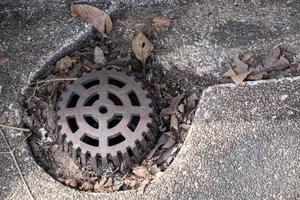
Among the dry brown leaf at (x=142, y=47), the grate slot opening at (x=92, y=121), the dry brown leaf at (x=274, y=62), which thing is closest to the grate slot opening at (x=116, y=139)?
the grate slot opening at (x=92, y=121)

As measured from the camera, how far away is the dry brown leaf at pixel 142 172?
2389 mm

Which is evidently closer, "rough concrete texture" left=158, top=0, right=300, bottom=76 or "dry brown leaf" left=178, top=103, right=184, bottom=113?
"dry brown leaf" left=178, top=103, right=184, bottom=113

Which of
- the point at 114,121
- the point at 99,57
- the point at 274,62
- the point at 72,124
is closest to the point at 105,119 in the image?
the point at 114,121

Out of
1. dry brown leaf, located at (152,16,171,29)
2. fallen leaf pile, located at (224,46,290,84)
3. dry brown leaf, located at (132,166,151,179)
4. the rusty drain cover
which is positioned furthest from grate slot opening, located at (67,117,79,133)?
fallen leaf pile, located at (224,46,290,84)

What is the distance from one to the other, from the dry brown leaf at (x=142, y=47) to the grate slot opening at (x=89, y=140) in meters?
0.47

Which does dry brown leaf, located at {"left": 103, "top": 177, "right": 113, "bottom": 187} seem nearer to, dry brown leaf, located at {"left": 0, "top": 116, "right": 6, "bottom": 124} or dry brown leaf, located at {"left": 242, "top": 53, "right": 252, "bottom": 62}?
dry brown leaf, located at {"left": 0, "top": 116, "right": 6, "bottom": 124}

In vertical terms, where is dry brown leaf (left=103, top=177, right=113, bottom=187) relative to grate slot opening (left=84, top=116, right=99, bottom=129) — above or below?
below

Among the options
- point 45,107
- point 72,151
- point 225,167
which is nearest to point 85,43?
point 45,107

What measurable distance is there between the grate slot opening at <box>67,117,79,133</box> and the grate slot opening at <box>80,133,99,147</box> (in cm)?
6

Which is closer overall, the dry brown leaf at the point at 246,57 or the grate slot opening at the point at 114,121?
the grate slot opening at the point at 114,121

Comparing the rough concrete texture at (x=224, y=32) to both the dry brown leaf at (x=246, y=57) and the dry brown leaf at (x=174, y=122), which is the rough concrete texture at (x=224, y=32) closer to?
the dry brown leaf at (x=246, y=57)

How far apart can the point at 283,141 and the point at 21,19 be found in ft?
4.79

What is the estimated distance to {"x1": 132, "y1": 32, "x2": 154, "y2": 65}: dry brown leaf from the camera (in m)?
2.63

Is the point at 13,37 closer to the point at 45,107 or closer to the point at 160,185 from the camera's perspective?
the point at 45,107
